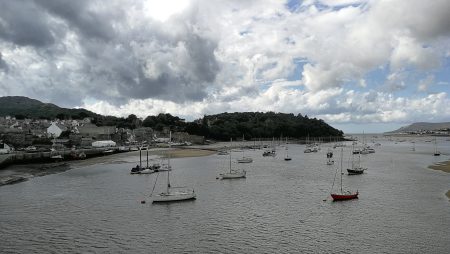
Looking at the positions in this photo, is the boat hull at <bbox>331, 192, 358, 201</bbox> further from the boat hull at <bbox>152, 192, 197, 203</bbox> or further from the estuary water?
the boat hull at <bbox>152, 192, 197, 203</bbox>

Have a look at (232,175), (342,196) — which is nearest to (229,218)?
(342,196)

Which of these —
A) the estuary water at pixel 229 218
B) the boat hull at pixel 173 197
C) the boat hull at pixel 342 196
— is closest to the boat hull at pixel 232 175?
the estuary water at pixel 229 218

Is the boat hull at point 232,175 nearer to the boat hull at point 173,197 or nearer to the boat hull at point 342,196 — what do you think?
the boat hull at point 173,197

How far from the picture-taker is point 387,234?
3638 cm

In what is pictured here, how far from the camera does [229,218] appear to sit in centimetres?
4250

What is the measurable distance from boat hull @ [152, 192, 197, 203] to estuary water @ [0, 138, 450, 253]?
1.25m

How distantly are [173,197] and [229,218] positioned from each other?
11.8 meters

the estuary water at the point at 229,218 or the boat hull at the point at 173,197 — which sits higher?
the boat hull at the point at 173,197

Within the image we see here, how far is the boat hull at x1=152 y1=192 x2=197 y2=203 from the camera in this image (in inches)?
2014

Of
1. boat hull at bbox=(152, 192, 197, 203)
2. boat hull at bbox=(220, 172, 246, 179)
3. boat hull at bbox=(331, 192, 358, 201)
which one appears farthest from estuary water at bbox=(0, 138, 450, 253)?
boat hull at bbox=(220, 172, 246, 179)

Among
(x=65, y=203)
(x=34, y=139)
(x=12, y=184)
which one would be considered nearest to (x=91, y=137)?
(x=34, y=139)

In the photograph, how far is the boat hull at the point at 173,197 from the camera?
168 ft

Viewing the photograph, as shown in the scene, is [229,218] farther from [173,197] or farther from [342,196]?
[342,196]

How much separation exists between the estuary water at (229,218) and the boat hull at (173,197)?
49.1 inches
